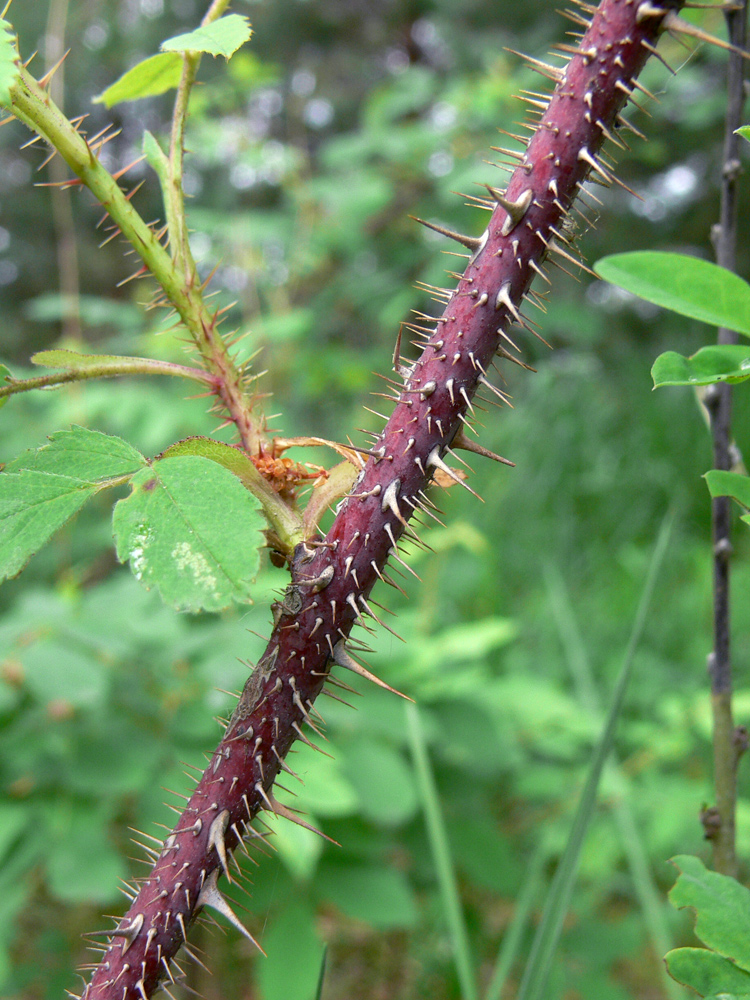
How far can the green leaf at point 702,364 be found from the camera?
0.97ft

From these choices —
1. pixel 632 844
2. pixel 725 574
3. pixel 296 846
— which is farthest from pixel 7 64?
pixel 632 844

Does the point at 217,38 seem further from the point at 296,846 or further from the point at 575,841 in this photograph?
the point at 296,846

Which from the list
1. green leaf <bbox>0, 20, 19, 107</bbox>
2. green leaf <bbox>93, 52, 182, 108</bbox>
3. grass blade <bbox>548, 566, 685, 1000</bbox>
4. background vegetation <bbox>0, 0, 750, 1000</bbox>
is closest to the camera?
green leaf <bbox>0, 20, 19, 107</bbox>

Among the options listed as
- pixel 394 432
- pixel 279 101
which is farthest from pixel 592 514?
pixel 279 101

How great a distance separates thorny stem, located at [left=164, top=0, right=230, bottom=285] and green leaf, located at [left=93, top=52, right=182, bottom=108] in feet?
0.08

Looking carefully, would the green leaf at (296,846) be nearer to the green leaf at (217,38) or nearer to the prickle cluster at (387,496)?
the prickle cluster at (387,496)

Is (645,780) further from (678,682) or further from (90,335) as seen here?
(90,335)

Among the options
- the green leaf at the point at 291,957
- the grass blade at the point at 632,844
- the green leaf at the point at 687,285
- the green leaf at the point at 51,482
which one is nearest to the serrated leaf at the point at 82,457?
the green leaf at the point at 51,482

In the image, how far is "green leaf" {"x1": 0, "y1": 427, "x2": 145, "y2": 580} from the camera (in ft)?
0.87

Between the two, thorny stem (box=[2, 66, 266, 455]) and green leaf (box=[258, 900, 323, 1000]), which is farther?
green leaf (box=[258, 900, 323, 1000])

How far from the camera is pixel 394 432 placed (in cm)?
29

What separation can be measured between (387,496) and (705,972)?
231mm

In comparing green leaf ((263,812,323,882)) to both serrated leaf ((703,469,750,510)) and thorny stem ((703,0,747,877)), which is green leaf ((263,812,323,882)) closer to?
thorny stem ((703,0,747,877))

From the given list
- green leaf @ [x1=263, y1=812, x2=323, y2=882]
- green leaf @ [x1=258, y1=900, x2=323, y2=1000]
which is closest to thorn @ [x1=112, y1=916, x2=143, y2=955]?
green leaf @ [x1=263, y1=812, x2=323, y2=882]
